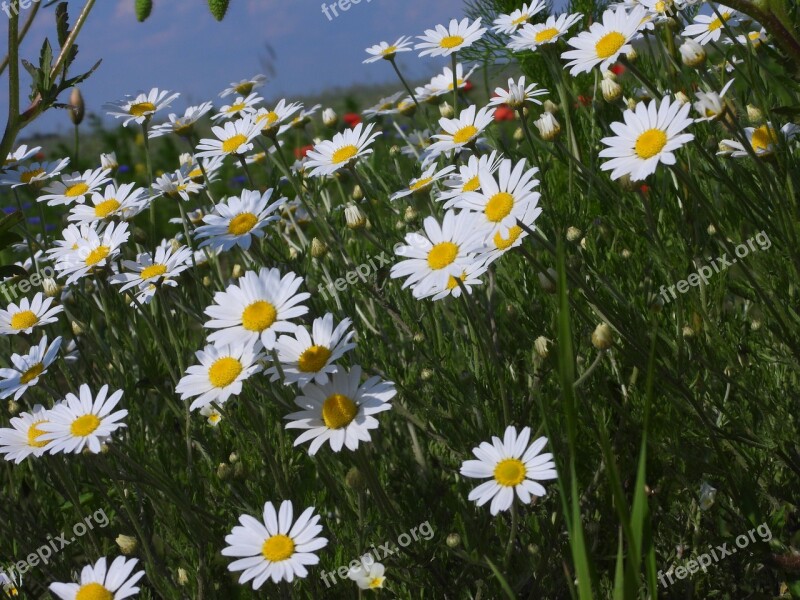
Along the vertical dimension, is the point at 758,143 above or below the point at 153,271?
below

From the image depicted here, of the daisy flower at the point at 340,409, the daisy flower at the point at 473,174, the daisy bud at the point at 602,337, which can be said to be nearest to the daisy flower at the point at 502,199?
the daisy flower at the point at 473,174

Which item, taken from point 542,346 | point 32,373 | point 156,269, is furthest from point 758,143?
point 32,373

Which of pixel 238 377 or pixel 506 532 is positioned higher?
pixel 238 377

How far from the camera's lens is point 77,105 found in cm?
305

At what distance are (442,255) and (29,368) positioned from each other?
103 centimetres

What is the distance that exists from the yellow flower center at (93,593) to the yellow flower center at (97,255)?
80cm

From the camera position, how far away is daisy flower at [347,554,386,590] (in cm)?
163

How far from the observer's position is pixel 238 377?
1555 millimetres

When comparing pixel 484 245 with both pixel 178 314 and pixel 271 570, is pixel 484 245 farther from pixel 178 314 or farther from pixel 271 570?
pixel 178 314

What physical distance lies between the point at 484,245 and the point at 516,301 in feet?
1.95

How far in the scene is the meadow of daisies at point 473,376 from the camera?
5.09 feet

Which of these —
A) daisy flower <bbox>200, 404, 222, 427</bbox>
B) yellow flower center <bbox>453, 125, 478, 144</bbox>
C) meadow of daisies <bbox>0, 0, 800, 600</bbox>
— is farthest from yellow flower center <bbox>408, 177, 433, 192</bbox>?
daisy flower <bbox>200, 404, 222, 427</bbox>

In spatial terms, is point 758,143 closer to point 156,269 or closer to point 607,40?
point 607,40

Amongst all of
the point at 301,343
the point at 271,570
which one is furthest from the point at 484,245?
the point at 271,570
